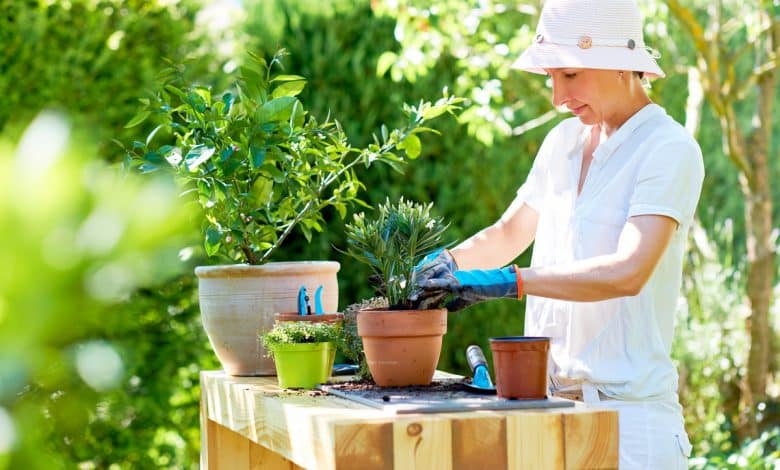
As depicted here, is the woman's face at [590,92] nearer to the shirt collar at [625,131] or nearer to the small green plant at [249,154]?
the shirt collar at [625,131]

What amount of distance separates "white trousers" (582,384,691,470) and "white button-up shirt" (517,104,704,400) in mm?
24

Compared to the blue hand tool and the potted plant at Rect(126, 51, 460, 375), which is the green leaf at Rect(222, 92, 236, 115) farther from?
the blue hand tool

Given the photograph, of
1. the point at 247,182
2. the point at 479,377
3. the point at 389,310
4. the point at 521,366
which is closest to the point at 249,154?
the point at 247,182

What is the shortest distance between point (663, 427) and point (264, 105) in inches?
39.0

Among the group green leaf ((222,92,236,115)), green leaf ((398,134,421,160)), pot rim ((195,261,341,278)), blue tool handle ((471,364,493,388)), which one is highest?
green leaf ((222,92,236,115))

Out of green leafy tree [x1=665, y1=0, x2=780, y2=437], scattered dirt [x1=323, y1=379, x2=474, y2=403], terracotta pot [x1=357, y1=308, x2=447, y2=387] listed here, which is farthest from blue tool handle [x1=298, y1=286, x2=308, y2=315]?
green leafy tree [x1=665, y1=0, x2=780, y2=437]

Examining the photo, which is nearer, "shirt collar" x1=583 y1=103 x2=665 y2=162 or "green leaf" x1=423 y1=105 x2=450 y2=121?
"shirt collar" x1=583 y1=103 x2=665 y2=162

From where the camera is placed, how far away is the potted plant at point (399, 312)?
1720mm

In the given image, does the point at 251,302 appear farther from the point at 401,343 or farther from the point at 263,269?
the point at 401,343

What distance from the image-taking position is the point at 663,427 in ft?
6.43

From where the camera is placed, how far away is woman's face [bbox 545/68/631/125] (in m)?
2.11

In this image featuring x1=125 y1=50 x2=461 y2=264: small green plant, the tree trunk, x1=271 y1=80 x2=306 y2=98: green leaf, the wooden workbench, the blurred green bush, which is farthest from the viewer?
the tree trunk

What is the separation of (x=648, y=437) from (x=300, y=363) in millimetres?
647

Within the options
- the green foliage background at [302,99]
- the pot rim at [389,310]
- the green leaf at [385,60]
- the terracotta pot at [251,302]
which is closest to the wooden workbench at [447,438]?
the pot rim at [389,310]
